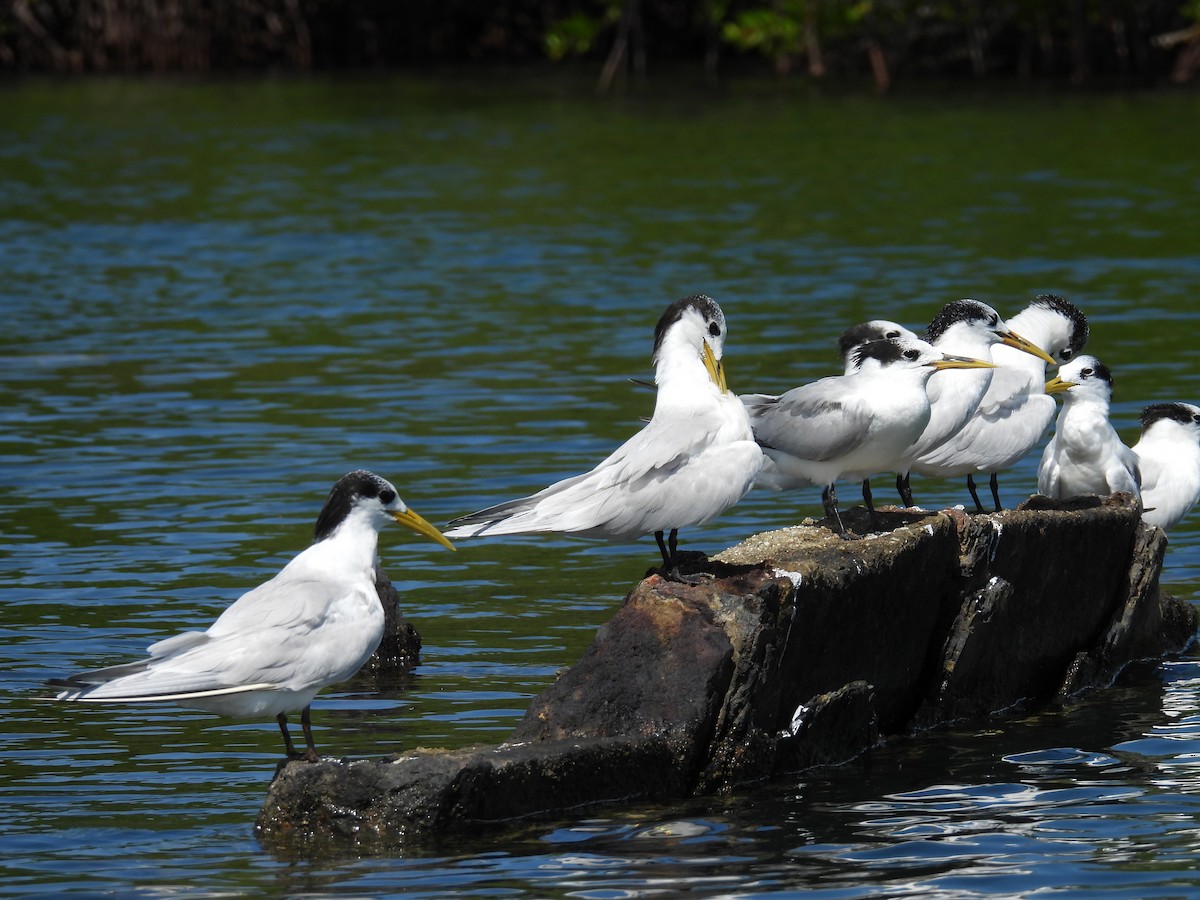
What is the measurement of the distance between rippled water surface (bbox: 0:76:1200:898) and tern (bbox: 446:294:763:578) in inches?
42.1

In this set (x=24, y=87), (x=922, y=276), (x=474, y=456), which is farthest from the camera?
(x=24, y=87)

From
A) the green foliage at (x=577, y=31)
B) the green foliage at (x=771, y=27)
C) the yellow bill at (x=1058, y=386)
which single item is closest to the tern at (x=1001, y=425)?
the yellow bill at (x=1058, y=386)

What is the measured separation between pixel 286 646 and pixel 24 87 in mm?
36873

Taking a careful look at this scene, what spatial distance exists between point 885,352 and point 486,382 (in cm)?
828

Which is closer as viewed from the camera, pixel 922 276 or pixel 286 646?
pixel 286 646

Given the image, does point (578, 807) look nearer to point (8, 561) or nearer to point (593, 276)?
point (8, 561)

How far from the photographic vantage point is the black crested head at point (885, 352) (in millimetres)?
8805

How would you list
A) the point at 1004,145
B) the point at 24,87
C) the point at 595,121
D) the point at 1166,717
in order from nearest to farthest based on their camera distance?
the point at 1166,717
the point at 1004,145
the point at 595,121
the point at 24,87

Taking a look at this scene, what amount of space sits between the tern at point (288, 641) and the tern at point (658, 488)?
385 mm

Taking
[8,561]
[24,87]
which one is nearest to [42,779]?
[8,561]

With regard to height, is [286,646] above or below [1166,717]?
above

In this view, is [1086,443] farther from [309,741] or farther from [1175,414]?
[309,741]

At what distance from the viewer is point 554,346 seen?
1828 centimetres

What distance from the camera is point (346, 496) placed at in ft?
25.2
